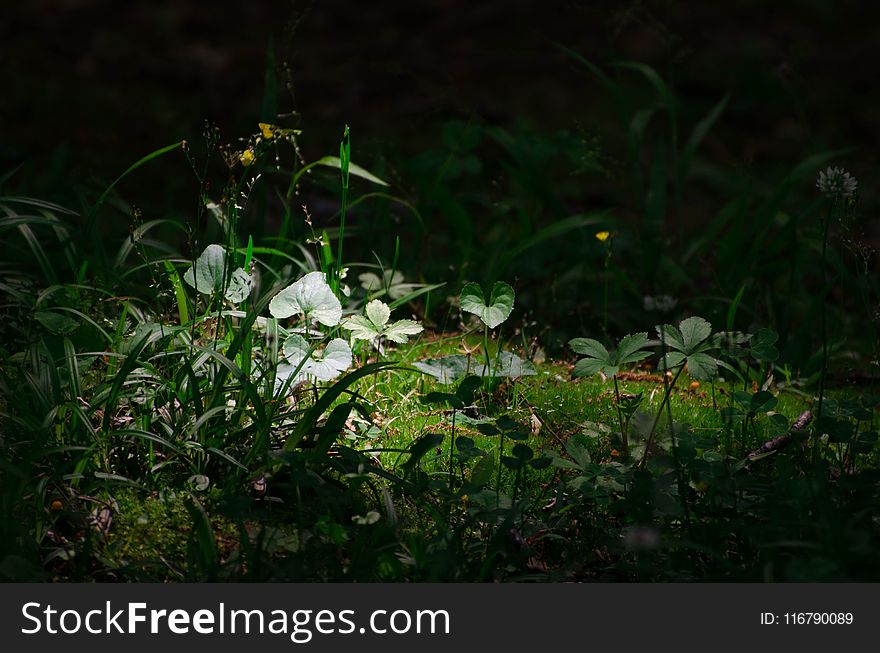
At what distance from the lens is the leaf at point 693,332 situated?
2.18 metres

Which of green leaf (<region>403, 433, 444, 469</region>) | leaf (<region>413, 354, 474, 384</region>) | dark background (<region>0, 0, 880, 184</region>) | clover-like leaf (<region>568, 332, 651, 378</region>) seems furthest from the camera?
dark background (<region>0, 0, 880, 184</region>)

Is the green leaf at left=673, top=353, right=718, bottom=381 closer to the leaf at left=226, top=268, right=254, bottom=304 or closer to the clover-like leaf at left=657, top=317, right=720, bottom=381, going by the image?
the clover-like leaf at left=657, top=317, right=720, bottom=381

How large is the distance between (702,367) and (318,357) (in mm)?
874

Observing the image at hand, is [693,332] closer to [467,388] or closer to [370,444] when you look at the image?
[467,388]

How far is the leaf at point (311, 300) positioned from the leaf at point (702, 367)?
0.81 m

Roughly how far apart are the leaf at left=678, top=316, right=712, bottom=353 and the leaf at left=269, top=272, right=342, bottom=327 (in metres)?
0.80

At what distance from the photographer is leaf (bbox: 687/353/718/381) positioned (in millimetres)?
2121

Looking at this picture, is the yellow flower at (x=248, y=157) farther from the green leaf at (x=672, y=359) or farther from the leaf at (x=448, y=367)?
the green leaf at (x=672, y=359)

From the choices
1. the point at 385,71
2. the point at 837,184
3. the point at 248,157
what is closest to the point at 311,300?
the point at 248,157

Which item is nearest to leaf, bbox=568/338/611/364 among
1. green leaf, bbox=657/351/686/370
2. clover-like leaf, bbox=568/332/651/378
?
clover-like leaf, bbox=568/332/651/378

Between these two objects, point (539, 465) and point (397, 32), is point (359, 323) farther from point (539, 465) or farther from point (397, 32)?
point (397, 32)
